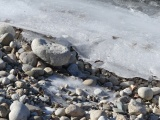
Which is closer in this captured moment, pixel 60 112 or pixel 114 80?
pixel 60 112

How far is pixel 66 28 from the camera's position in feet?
11.4

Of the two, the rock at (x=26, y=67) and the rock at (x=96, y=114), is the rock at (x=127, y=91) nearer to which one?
the rock at (x=96, y=114)

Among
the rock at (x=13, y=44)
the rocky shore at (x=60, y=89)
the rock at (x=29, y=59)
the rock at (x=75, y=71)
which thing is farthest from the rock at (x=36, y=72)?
the rock at (x=13, y=44)

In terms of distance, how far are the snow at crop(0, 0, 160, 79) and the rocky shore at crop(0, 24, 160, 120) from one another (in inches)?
5.4

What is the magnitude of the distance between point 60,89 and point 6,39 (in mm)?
654

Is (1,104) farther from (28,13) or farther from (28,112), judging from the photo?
(28,13)

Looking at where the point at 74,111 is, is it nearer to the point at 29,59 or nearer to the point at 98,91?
the point at 98,91

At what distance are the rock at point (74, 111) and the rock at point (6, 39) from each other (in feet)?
2.94

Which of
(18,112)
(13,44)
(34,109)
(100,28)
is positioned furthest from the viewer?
(100,28)

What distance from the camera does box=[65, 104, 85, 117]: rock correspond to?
2359mm

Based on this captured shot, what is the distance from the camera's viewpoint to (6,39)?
3023 millimetres

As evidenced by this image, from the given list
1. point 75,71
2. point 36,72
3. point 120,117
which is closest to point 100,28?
point 75,71

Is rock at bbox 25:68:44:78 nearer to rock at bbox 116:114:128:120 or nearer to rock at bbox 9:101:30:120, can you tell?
rock at bbox 9:101:30:120

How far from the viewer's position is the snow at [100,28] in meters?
3.08
